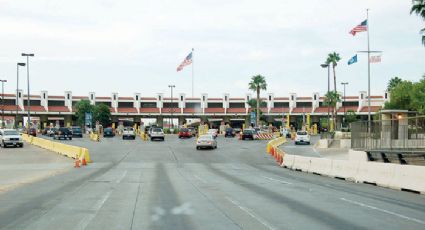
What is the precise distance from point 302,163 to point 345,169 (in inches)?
241

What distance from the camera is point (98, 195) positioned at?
52.2 ft

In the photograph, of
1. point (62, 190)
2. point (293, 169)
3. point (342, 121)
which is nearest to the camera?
point (62, 190)

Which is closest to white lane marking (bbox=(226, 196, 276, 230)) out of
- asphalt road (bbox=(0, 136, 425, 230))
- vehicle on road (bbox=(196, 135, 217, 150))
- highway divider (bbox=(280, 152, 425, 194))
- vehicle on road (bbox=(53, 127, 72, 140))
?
asphalt road (bbox=(0, 136, 425, 230))

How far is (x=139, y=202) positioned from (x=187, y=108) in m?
107

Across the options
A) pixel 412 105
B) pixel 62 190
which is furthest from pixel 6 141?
pixel 412 105

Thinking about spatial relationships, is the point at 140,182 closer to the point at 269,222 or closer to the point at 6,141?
the point at 269,222

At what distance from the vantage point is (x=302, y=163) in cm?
2945

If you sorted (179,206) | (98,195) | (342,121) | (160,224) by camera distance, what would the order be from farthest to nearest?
(342,121)
(98,195)
(179,206)
(160,224)

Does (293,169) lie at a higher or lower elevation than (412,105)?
lower

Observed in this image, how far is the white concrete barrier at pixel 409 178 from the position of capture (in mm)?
17219

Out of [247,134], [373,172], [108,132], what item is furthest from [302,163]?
[108,132]

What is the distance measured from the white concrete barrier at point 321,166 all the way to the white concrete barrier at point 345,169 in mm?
484

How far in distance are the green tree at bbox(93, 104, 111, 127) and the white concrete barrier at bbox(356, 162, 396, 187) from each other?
95726 mm

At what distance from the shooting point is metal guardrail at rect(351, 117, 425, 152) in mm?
21469
